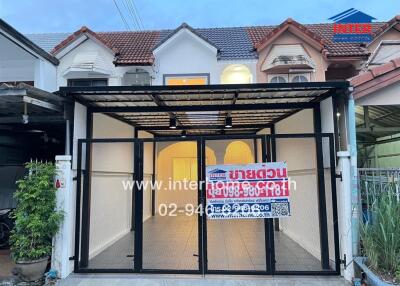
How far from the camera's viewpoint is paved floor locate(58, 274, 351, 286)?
433cm

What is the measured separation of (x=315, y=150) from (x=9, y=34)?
23.5ft

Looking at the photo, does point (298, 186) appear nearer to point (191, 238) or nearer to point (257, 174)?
point (257, 174)

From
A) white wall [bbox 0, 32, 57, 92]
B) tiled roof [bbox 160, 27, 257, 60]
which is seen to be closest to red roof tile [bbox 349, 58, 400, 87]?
tiled roof [bbox 160, 27, 257, 60]

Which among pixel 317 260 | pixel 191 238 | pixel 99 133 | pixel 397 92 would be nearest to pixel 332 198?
pixel 317 260

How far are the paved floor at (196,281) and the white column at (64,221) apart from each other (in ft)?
0.85

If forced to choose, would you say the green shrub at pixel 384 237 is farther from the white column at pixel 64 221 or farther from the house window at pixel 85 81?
the house window at pixel 85 81

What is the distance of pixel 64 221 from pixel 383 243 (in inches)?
186

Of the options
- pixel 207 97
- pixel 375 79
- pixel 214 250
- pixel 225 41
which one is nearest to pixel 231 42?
pixel 225 41

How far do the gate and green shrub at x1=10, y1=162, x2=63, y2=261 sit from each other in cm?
46

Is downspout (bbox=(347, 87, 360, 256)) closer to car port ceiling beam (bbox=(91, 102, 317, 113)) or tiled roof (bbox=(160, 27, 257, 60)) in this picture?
car port ceiling beam (bbox=(91, 102, 317, 113))

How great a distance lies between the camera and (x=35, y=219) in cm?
438

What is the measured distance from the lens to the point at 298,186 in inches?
225

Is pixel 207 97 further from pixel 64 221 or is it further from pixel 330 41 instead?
Result: pixel 330 41

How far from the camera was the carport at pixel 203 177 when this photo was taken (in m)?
4.66
